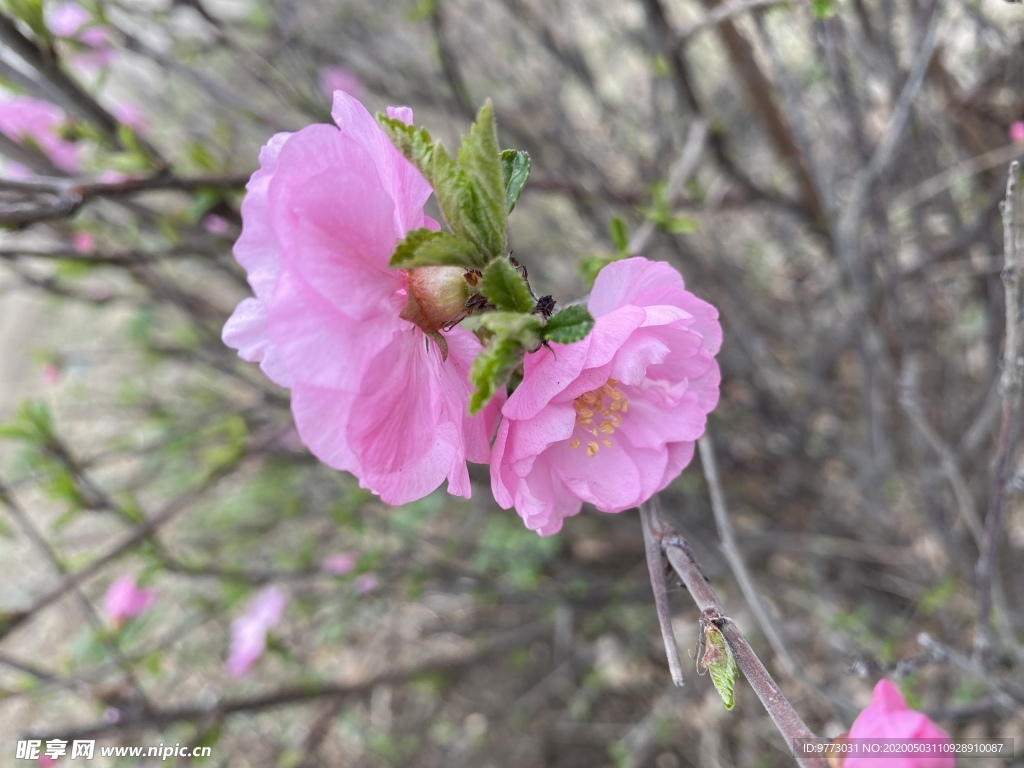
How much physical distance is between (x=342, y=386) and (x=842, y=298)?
2.07 metres

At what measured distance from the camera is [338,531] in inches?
136

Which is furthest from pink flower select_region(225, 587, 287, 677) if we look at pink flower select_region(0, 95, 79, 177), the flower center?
the flower center

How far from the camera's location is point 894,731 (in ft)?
1.96

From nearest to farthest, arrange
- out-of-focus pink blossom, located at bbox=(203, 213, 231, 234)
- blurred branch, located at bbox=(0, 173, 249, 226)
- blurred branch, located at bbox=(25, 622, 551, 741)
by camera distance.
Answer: blurred branch, located at bbox=(0, 173, 249, 226) → blurred branch, located at bbox=(25, 622, 551, 741) → out-of-focus pink blossom, located at bbox=(203, 213, 231, 234)

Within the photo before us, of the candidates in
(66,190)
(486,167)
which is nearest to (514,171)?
(486,167)

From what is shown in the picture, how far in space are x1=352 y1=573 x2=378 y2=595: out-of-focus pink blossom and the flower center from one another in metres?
1.78

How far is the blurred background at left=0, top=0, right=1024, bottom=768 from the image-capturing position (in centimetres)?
158

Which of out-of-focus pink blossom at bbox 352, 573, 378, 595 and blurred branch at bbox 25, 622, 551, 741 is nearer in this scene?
blurred branch at bbox 25, 622, 551, 741

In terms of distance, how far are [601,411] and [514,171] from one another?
303 mm

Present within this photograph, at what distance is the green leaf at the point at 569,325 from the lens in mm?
613

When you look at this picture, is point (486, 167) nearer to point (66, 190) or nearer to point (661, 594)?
point (661, 594)

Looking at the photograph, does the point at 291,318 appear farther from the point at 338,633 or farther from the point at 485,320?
the point at 338,633

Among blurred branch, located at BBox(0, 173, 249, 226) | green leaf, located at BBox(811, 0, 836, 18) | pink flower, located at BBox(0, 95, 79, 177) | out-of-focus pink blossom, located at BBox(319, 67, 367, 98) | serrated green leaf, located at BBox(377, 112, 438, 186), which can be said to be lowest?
out-of-focus pink blossom, located at BBox(319, 67, 367, 98)

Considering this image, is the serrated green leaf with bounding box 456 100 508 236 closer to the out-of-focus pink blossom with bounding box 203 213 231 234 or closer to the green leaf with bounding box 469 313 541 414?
the green leaf with bounding box 469 313 541 414
